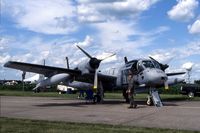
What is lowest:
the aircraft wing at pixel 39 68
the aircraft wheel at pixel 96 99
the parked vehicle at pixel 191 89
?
the aircraft wheel at pixel 96 99

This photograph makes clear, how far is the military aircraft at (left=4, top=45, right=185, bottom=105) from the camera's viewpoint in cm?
2420

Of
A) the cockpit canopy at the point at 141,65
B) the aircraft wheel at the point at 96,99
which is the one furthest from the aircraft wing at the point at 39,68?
the cockpit canopy at the point at 141,65

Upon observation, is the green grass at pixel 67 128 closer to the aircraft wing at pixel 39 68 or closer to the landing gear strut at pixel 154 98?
the landing gear strut at pixel 154 98

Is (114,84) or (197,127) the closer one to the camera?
(197,127)

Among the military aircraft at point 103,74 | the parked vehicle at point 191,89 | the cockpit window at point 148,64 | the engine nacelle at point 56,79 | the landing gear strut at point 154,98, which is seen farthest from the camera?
the parked vehicle at point 191,89

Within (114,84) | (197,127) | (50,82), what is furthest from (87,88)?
(197,127)

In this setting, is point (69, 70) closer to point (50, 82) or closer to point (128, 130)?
point (50, 82)

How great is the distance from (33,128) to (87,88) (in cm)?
2015

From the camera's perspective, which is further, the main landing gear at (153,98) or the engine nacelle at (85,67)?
the engine nacelle at (85,67)

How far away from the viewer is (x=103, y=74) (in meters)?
29.0

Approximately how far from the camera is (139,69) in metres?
25.3

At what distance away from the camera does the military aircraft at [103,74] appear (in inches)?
953

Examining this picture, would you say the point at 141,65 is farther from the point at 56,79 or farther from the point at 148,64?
the point at 56,79

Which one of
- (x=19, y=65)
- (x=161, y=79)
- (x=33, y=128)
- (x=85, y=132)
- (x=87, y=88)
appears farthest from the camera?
(x=87, y=88)
